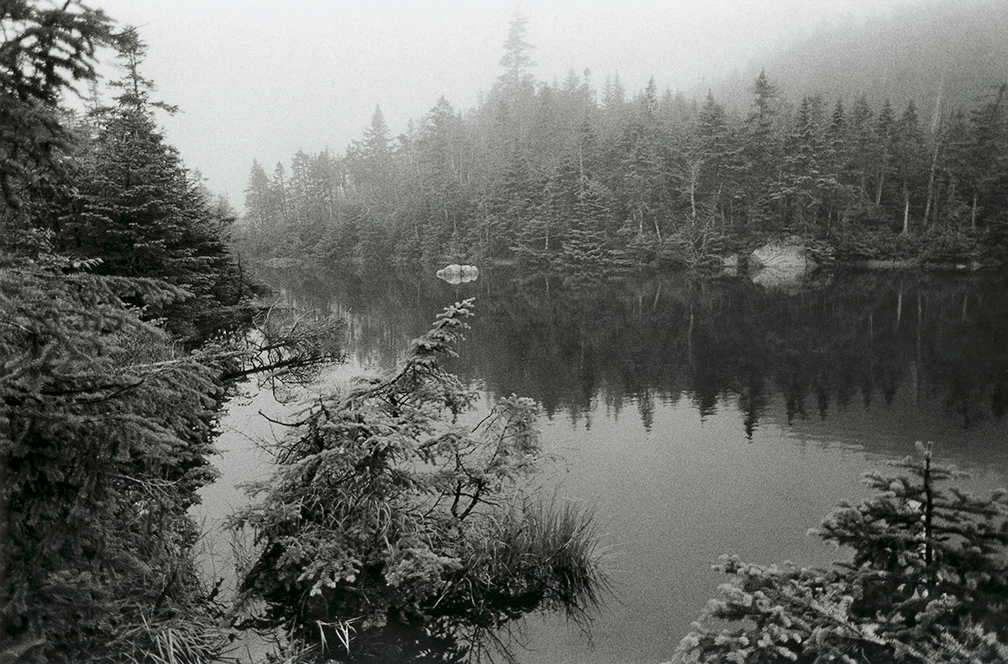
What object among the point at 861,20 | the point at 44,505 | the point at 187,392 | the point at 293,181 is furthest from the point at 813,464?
the point at 861,20

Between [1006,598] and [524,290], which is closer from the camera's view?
[1006,598]

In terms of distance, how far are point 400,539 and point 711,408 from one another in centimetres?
1211

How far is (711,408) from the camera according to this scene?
17.4m

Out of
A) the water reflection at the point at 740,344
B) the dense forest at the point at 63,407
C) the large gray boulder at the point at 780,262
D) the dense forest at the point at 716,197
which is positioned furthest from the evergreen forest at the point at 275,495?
the dense forest at the point at 716,197

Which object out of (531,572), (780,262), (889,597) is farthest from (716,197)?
(889,597)

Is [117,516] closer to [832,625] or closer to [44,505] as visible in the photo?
[44,505]

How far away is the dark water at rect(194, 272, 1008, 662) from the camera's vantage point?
9797 millimetres

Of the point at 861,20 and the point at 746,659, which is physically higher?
the point at 861,20

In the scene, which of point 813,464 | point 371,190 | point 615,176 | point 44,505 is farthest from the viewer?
point 371,190

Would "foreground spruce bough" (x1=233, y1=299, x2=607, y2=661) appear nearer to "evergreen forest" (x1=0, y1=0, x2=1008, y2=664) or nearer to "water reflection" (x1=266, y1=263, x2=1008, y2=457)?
"evergreen forest" (x1=0, y1=0, x2=1008, y2=664)

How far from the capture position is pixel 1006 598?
160 inches

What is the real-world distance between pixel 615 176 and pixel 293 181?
161ft

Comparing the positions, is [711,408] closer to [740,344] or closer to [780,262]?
[740,344]

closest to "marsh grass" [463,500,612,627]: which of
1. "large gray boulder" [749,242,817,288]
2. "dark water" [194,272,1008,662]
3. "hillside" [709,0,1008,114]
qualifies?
"dark water" [194,272,1008,662]
